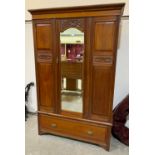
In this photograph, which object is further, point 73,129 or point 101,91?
point 73,129

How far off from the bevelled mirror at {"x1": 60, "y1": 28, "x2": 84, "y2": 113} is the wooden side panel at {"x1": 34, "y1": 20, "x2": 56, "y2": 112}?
15 cm

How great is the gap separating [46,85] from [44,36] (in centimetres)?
72

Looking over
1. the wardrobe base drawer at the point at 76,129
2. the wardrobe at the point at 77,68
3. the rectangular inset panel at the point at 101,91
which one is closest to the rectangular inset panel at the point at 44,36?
the wardrobe at the point at 77,68

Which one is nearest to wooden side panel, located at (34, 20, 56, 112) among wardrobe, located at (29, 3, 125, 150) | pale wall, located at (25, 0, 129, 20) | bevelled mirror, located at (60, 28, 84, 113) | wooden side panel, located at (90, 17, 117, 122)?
wardrobe, located at (29, 3, 125, 150)

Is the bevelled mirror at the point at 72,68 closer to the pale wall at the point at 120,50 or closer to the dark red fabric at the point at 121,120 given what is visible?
the dark red fabric at the point at 121,120

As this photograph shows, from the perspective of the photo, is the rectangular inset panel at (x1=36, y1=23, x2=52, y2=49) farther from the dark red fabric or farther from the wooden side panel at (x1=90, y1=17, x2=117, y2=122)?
the dark red fabric

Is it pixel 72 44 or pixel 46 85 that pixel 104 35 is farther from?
pixel 46 85

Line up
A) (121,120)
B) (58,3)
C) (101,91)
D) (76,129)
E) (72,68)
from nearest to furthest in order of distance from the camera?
(101,91)
(72,68)
(76,129)
(121,120)
(58,3)

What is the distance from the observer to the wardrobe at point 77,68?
85.0 inches

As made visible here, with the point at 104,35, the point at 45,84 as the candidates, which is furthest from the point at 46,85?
the point at 104,35

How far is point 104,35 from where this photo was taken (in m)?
2.14
